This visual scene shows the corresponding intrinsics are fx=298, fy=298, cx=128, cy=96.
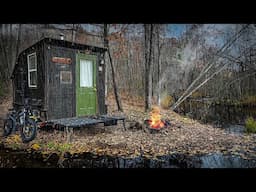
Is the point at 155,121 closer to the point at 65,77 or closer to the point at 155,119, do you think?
the point at 155,119

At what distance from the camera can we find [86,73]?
14.9ft

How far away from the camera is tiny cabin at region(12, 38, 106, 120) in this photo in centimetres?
427

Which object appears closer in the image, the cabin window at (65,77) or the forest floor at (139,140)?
the forest floor at (139,140)

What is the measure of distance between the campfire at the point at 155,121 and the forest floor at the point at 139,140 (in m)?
0.07

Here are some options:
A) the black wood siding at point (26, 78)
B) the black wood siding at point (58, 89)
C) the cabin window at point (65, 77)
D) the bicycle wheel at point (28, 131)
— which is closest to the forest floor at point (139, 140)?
the bicycle wheel at point (28, 131)

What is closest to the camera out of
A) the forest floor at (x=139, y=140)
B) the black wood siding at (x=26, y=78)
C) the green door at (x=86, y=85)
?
the forest floor at (x=139, y=140)

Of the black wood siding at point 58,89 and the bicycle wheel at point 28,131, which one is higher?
the black wood siding at point 58,89

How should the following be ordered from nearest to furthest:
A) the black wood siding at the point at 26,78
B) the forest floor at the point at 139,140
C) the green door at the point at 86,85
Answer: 1. the forest floor at the point at 139,140
2. the black wood siding at the point at 26,78
3. the green door at the point at 86,85

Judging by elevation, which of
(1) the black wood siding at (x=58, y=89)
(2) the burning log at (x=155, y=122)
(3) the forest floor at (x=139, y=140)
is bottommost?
(3) the forest floor at (x=139, y=140)

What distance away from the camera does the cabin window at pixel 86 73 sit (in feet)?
14.8

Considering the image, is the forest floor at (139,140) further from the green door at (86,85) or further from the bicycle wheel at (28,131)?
the green door at (86,85)

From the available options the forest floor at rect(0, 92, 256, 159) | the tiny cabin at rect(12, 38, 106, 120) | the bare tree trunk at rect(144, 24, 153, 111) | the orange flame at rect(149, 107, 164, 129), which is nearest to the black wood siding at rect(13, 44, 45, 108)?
the tiny cabin at rect(12, 38, 106, 120)

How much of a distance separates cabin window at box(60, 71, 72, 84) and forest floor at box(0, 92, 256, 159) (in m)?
0.66
